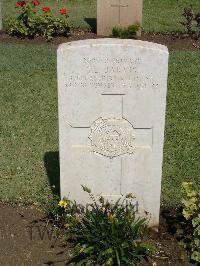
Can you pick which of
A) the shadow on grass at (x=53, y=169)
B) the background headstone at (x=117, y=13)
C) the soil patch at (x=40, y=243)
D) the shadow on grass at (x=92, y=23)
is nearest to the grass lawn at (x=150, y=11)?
the shadow on grass at (x=92, y=23)

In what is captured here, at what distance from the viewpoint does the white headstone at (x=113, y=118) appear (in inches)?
143

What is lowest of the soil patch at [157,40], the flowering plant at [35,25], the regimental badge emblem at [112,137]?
the regimental badge emblem at [112,137]

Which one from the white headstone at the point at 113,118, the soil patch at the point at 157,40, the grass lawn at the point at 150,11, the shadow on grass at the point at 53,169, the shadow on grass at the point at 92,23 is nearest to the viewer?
the white headstone at the point at 113,118

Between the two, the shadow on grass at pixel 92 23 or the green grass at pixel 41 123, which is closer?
the green grass at pixel 41 123

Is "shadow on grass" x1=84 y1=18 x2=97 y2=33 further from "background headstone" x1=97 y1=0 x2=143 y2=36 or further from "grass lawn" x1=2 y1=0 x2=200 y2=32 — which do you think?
"background headstone" x1=97 y1=0 x2=143 y2=36

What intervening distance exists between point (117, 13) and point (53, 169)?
20.1 feet

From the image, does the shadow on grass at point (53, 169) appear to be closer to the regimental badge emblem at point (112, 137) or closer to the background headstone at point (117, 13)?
the regimental badge emblem at point (112, 137)

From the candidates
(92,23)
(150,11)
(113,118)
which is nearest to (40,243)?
(113,118)

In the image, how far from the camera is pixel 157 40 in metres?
10.6

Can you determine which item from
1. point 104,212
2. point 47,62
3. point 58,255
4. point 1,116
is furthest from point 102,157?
point 47,62

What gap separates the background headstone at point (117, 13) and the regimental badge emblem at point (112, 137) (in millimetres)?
7089

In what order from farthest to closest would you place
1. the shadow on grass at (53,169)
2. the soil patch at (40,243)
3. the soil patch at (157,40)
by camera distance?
the soil patch at (157,40), the shadow on grass at (53,169), the soil patch at (40,243)

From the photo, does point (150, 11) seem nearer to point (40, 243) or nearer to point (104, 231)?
point (40, 243)

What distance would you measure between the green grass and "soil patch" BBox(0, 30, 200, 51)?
59cm
